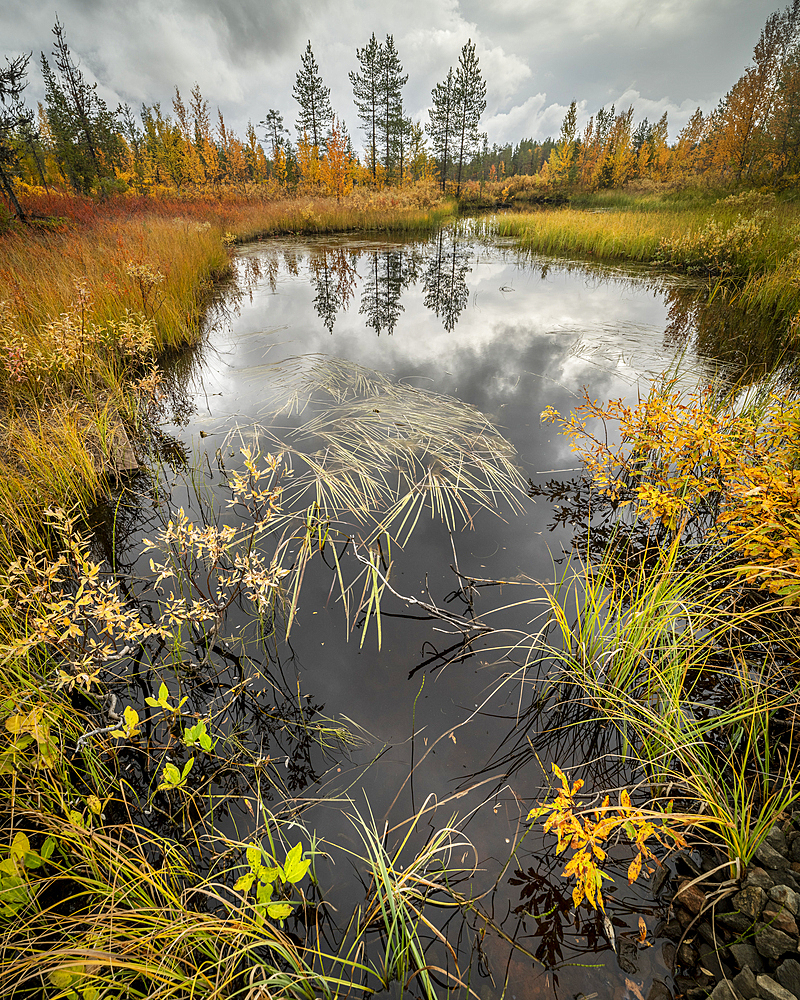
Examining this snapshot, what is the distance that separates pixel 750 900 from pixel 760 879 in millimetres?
79

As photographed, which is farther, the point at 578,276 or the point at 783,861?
the point at 578,276

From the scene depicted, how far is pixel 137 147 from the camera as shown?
132 ft

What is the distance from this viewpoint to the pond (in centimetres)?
128

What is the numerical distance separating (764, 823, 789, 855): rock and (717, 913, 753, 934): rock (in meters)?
0.24

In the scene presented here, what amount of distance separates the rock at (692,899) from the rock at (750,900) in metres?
0.09

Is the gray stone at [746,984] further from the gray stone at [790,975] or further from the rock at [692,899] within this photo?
the rock at [692,899]

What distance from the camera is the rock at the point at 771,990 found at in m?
0.94

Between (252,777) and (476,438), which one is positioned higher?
(476,438)

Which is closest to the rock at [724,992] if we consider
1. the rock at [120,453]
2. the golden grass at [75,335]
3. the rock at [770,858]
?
the rock at [770,858]

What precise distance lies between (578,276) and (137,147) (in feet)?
180

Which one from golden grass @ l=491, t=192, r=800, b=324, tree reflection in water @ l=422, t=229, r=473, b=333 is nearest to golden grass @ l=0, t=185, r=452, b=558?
tree reflection in water @ l=422, t=229, r=473, b=333

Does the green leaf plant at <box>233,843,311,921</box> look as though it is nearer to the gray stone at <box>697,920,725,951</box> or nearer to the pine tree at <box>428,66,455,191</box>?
the gray stone at <box>697,920,725,951</box>

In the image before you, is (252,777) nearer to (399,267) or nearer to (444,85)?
(399,267)

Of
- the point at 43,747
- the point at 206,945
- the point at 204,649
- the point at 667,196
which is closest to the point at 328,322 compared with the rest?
the point at 204,649
